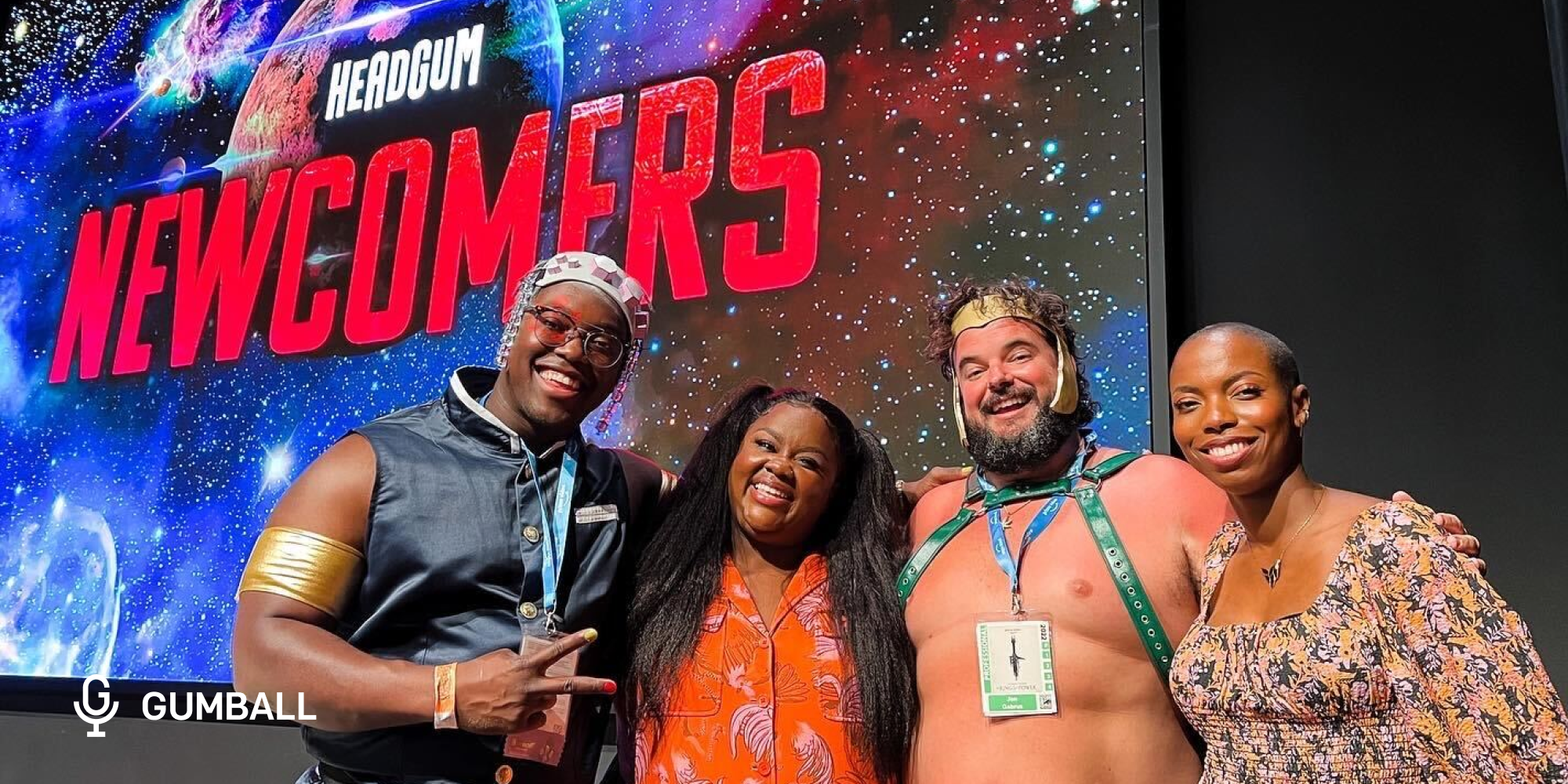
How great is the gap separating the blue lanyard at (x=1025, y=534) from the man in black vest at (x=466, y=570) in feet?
2.48

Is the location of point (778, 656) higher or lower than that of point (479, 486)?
lower

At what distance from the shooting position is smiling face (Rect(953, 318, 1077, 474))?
2291 mm

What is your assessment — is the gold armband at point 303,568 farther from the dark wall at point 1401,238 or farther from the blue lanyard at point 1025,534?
the dark wall at point 1401,238

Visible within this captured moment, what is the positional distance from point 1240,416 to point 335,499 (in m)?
1.53

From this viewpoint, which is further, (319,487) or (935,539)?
(935,539)

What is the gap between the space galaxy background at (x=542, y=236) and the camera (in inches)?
125

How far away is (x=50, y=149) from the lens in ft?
16.7

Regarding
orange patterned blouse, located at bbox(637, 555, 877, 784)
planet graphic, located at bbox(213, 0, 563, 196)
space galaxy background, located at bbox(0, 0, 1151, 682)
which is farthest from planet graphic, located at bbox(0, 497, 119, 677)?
orange patterned blouse, located at bbox(637, 555, 877, 784)

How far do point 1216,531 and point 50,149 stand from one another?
529 cm

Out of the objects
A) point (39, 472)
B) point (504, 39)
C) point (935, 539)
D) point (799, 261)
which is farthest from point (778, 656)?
point (39, 472)

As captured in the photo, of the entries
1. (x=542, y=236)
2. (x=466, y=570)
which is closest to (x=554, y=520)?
(x=466, y=570)

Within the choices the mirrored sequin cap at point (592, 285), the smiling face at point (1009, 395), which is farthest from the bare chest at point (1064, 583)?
the mirrored sequin cap at point (592, 285)

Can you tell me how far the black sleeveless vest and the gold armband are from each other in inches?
2.0

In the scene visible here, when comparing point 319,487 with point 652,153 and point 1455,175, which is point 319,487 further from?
point 1455,175
